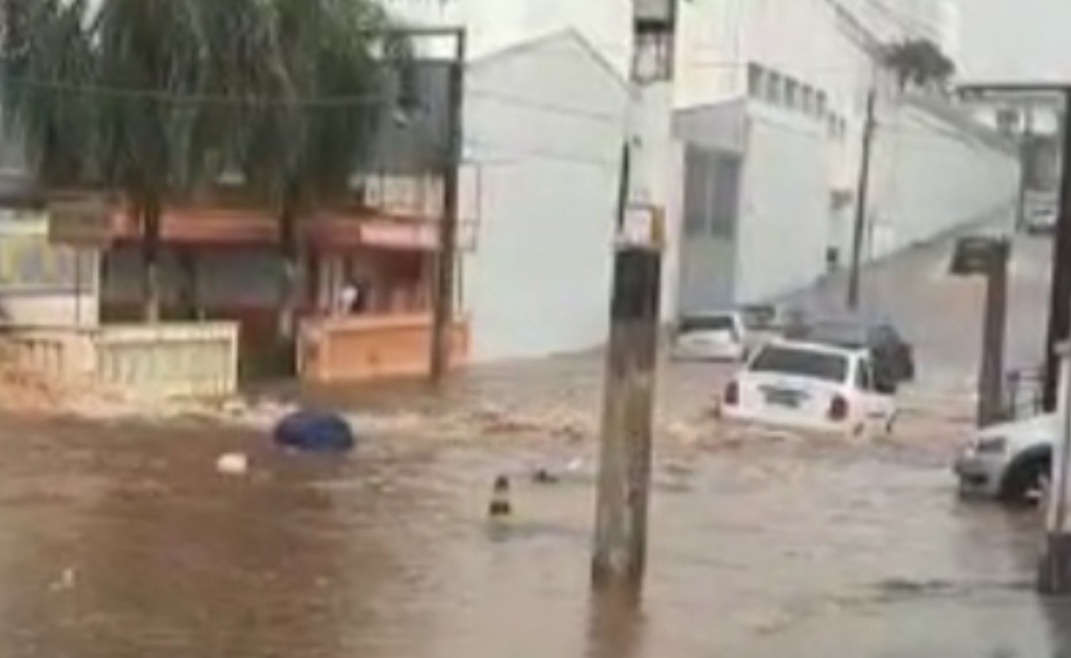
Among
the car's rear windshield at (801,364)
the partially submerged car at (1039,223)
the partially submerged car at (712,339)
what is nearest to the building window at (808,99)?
the partially submerged car at (1039,223)

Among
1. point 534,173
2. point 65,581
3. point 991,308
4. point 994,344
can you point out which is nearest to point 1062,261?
point 994,344

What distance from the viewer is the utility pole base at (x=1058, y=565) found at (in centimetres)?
1673

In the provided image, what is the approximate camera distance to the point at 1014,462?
25.5 metres

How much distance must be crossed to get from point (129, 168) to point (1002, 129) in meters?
79.7

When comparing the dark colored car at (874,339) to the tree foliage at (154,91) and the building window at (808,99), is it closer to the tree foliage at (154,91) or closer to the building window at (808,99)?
the tree foliage at (154,91)

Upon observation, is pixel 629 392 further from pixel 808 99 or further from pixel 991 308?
pixel 808 99

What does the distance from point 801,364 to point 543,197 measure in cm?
2917

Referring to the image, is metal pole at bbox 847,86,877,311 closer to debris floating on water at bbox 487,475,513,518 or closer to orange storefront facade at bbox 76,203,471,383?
orange storefront facade at bbox 76,203,471,383

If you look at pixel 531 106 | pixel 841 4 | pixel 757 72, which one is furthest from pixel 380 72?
pixel 841 4

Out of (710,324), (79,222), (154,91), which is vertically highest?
(154,91)

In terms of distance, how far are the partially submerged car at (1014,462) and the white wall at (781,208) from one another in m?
57.9

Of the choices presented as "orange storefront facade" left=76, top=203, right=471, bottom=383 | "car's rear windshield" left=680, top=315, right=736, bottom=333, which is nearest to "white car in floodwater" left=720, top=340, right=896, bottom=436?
"orange storefront facade" left=76, top=203, right=471, bottom=383

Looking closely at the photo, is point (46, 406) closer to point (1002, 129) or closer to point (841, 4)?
point (841, 4)

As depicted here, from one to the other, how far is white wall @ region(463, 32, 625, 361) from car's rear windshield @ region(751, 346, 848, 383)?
23.1 metres
